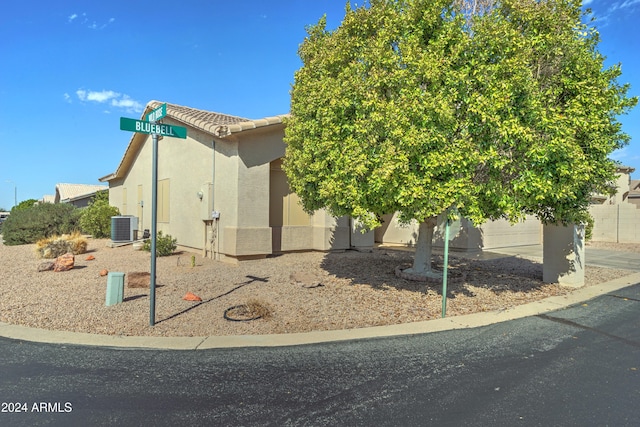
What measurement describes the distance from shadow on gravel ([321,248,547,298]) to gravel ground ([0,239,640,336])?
0.10 ft

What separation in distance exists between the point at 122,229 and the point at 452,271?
39.2 ft

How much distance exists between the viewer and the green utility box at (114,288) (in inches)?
263

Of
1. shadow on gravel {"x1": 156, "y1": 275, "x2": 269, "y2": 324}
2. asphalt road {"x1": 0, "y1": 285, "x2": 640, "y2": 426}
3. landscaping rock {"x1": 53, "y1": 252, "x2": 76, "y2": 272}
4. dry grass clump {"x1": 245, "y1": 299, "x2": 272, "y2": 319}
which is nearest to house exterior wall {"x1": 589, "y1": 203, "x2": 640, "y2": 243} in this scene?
asphalt road {"x1": 0, "y1": 285, "x2": 640, "y2": 426}

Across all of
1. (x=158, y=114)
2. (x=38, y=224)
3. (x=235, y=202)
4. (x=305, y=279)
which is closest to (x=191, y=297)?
(x=305, y=279)

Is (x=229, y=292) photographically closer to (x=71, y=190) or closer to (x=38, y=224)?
(x=38, y=224)

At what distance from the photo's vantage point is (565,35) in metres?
6.43

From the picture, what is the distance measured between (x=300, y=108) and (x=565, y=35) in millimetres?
4763

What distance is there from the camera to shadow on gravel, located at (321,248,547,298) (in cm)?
859

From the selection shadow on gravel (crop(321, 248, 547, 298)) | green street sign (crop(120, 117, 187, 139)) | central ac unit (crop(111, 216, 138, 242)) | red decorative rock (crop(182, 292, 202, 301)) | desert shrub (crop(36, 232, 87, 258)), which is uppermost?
green street sign (crop(120, 117, 187, 139))

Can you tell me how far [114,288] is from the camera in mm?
6715

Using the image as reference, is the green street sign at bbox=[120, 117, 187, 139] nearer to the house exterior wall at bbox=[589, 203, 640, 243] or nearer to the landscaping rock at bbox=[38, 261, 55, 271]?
the landscaping rock at bbox=[38, 261, 55, 271]

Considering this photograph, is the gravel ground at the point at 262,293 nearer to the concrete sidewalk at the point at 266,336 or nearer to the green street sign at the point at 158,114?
the concrete sidewalk at the point at 266,336

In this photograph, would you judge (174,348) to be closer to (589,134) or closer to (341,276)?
(341,276)

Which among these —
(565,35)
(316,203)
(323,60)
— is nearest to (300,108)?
(323,60)
